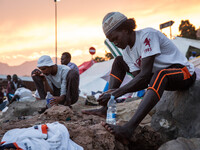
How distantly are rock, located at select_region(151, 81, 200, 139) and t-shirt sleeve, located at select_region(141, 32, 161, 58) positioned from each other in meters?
0.72

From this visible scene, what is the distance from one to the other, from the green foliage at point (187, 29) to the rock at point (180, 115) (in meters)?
32.0

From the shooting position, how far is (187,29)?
3284 centimetres

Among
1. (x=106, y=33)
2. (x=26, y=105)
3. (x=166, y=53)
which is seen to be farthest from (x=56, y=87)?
(x=166, y=53)

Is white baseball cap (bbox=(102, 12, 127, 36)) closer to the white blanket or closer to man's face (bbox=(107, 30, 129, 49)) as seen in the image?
man's face (bbox=(107, 30, 129, 49))

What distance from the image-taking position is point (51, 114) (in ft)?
10.5

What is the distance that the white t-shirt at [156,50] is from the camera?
2.38 meters

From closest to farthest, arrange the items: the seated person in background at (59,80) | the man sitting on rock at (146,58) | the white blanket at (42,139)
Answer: the white blanket at (42,139) < the man sitting on rock at (146,58) < the seated person in background at (59,80)

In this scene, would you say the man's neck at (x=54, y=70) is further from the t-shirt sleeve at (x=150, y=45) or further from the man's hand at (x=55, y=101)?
the t-shirt sleeve at (x=150, y=45)

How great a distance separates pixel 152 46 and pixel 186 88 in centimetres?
74

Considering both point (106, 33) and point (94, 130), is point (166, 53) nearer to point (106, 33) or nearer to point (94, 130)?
point (106, 33)

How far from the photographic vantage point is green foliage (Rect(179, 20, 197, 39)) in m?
32.1

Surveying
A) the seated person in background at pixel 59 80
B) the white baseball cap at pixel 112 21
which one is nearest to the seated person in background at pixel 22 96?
the seated person in background at pixel 59 80

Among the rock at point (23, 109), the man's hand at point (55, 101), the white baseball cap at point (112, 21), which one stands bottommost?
the rock at point (23, 109)

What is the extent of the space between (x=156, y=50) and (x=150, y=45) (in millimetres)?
91
